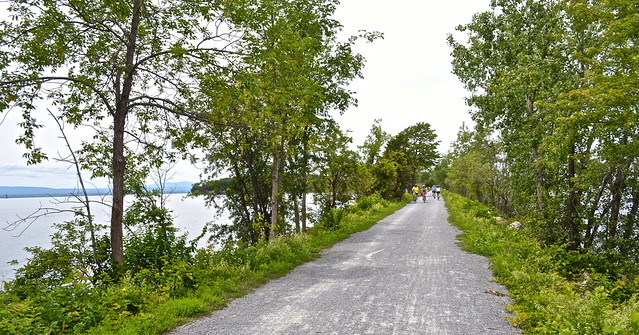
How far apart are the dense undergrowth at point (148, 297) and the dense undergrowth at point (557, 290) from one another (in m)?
4.85

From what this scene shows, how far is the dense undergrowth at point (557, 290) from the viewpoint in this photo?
462 centimetres

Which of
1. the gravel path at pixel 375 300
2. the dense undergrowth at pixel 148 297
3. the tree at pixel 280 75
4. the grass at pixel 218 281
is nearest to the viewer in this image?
the dense undergrowth at pixel 148 297

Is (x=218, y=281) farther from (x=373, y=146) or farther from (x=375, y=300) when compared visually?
(x=373, y=146)

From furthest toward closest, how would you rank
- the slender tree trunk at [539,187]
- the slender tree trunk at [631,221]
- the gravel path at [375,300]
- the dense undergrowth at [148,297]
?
the slender tree trunk at [539,187]
the slender tree trunk at [631,221]
the gravel path at [375,300]
the dense undergrowth at [148,297]

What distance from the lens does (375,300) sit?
6309 millimetres

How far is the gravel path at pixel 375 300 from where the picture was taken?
16.9 feet

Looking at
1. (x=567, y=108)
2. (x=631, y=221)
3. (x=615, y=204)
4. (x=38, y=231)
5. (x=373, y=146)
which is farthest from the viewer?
(x=38, y=231)

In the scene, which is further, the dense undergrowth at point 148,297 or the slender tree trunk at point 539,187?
the slender tree trunk at point 539,187

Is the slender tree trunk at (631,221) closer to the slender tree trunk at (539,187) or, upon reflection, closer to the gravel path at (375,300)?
the slender tree trunk at (539,187)

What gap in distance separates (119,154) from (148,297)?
12.8 feet

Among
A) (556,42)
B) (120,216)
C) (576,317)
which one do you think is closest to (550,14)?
(556,42)

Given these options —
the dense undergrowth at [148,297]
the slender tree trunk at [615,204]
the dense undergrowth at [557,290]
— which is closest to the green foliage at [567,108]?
the slender tree trunk at [615,204]

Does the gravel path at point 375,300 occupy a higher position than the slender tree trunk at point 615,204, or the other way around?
the slender tree trunk at point 615,204

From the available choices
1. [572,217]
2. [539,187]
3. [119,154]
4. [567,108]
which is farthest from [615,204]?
[119,154]
